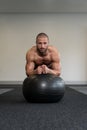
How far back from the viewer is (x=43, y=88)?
8.49 ft

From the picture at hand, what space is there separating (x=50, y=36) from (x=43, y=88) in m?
5.72

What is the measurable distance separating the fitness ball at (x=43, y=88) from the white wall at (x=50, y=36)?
5.53m

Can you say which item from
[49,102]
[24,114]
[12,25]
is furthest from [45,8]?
[24,114]

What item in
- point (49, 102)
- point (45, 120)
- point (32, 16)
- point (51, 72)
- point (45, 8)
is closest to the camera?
point (45, 120)

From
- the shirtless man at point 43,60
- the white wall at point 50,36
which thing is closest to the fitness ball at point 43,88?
the shirtless man at point 43,60

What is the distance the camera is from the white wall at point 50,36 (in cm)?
819

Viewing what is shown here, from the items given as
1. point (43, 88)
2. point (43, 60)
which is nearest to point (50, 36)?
point (43, 60)

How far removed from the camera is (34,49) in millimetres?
3105

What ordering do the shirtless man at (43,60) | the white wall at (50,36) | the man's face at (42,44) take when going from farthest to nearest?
the white wall at (50,36), the shirtless man at (43,60), the man's face at (42,44)

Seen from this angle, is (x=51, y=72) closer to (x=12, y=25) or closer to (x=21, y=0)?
(x=21, y=0)

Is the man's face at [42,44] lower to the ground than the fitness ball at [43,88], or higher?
higher

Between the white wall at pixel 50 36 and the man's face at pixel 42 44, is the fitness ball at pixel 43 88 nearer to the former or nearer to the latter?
the man's face at pixel 42 44

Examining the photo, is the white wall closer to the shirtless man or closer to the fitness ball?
the shirtless man

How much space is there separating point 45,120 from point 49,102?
981 millimetres
